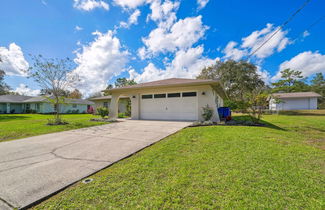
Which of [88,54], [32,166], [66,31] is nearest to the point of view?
[32,166]

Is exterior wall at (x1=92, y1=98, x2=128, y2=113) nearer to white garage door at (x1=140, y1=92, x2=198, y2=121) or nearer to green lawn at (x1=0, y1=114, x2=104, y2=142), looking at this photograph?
white garage door at (x1=140, y1=92, x2=198, y2=121)

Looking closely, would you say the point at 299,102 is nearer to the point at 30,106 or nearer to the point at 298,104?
the point at 298,104

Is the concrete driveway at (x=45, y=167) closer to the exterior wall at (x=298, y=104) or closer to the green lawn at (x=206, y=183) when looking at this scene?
the green lawn at (x=206, y=183)

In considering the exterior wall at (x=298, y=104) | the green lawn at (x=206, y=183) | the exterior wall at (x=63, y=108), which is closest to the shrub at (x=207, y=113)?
the green lawn at (x=206, y=183)

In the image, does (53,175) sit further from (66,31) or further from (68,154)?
(66,31)

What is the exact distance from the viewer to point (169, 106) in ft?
33.7

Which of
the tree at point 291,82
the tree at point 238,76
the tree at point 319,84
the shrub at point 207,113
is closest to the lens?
the shrub at point 207,113

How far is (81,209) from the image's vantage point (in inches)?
61.9

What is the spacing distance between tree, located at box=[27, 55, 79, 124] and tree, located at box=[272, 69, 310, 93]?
39705mm

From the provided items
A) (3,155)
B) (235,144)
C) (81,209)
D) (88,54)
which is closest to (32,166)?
(3,155)

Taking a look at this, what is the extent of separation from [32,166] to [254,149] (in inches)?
210

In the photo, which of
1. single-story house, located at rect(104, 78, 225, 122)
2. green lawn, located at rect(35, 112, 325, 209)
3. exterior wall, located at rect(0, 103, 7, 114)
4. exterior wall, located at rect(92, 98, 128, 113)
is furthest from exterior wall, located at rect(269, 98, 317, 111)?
exterior wall, located at rect(0, 103, 7, 114)

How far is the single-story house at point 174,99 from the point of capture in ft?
29.5

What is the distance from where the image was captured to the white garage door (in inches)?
377
